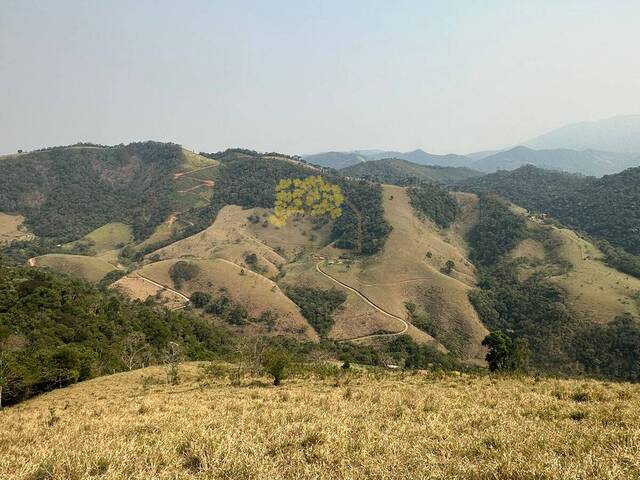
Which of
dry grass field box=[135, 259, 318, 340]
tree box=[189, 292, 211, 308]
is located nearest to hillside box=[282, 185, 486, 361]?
dry grass field box=[135, 259, 318, 340]

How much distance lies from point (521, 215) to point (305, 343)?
472 ft

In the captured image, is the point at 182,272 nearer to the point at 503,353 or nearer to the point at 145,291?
the point at 145,291

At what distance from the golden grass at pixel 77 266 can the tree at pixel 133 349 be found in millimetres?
94451

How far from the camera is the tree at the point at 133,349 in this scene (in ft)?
202

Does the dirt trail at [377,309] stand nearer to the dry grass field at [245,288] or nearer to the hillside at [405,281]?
the hillside at [405,281]

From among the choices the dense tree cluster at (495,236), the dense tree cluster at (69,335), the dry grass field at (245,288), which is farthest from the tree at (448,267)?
the dense tree cluster at (69,335)

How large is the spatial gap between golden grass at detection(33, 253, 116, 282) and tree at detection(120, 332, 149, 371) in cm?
9445

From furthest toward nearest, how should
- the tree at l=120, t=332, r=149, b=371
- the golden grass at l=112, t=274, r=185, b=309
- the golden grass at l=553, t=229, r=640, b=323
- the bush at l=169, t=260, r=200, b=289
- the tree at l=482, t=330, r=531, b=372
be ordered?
the bush at l=169, t=260, r=200, b=289 → the golden grass at l=112, t=274, r=185, b=309 → the golden grass at l=553, t=229, r=640, b=323 → the tree at l=120, t=332, r=149, b=371 → the tree at l=482, t=330, r=531, b=372

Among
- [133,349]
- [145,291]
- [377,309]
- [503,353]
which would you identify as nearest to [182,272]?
[145,291]

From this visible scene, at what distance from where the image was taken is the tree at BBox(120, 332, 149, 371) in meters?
61.6

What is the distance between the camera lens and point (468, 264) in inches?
6407

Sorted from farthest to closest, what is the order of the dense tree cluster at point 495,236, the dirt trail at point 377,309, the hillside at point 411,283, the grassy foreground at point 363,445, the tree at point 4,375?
the dense tree cluster at point 495,236
the hillside at point 411,283
the dirt trail at point 377,309
the tree at point 4,375
the grassy foreground at point 363,445

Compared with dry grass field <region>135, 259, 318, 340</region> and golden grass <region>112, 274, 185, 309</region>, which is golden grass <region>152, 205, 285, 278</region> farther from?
golden grass <region>112, 274, 185, 309</region>

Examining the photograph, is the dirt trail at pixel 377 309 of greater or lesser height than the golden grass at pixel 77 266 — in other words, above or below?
below
